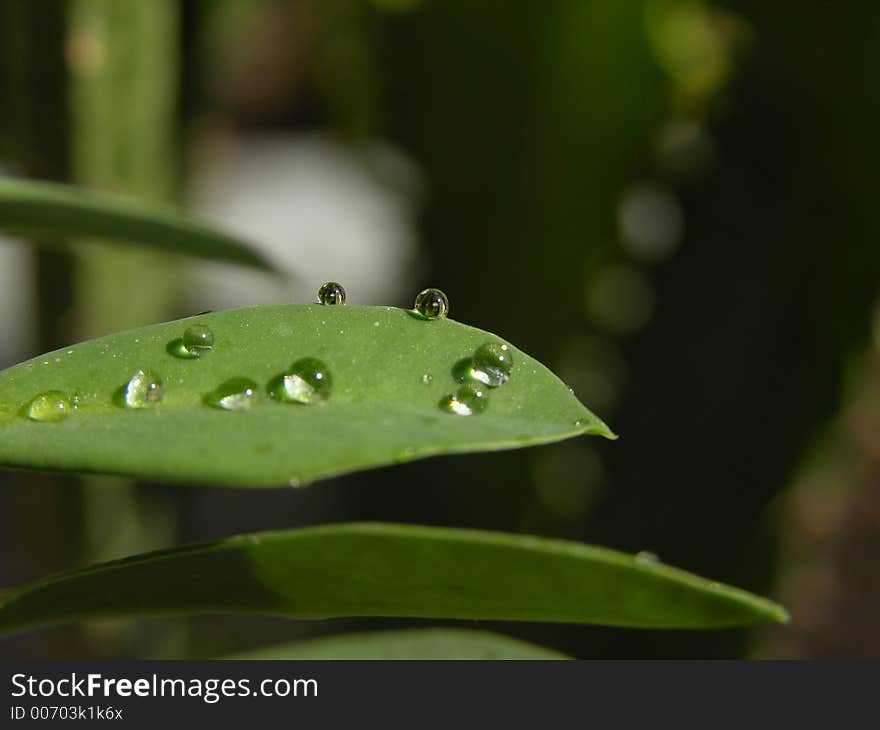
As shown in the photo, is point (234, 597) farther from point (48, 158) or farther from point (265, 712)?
Result: point (48, 158)

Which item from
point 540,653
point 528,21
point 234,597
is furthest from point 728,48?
point 234,597

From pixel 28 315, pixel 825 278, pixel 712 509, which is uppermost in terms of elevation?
pixel 825 278

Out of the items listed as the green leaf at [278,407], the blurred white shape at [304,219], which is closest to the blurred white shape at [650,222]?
the blurred white shape at [304,219]

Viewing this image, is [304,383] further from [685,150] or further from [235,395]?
[685,150]

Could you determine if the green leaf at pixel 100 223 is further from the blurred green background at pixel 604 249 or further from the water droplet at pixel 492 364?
the blurred green background at pixel 604 249

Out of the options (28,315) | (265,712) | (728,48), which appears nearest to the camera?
(265,712)

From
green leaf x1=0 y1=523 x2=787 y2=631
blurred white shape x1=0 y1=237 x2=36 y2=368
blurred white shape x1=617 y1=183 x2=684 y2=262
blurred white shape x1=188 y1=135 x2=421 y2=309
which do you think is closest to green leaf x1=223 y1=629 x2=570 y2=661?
green leaf x1=0 y1=523 x2=787 y2=631

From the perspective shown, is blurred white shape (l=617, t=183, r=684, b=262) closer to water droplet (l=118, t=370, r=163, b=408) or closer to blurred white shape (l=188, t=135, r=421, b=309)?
blurred white shape (l=188, t=135, r=421, b=309)
